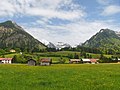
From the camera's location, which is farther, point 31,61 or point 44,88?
point 31,61

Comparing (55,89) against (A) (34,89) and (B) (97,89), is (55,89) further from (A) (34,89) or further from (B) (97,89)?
(B) (97,89)

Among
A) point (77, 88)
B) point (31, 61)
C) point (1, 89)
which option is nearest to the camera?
point (1, 89)

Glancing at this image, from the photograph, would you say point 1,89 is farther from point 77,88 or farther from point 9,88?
point 77,88

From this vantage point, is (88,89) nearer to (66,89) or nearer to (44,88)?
(66,89)

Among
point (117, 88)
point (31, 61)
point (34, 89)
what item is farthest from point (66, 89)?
point (31, 61)

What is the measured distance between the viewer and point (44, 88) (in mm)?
19438

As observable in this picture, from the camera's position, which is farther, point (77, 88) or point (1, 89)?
point (77, 88)

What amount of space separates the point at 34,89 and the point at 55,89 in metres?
1.54

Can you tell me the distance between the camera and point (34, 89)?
61.7 ft

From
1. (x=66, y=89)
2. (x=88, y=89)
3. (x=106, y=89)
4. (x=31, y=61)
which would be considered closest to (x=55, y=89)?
(x=66, y=89)

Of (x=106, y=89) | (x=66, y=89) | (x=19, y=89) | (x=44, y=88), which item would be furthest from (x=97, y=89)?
(x=19, y=89)

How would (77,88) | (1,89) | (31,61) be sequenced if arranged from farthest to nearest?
1. (31,61)
2. (77,88)
3. (1,89)

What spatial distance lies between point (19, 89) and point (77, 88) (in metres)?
4.35

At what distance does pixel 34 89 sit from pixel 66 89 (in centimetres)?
234
